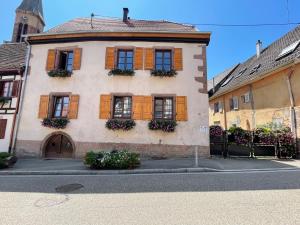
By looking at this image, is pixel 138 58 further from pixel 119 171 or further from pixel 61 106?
pixel 119 171

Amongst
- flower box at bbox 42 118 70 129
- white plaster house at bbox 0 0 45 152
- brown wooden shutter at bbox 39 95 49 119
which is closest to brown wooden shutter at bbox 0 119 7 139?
white plaster house at bbox 0 0 45 152

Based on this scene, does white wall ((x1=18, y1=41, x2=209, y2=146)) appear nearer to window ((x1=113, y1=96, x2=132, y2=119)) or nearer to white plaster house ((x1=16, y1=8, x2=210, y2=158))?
white plaster house ((x1=16, y1=8, x2=210, y2=158))

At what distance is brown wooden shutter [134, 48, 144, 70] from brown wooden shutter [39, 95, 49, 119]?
5.44 meters

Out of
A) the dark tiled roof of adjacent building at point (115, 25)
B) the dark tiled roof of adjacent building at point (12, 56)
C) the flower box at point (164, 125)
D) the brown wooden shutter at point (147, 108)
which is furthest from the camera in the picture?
the dark tiled roof of adjacent building at point (115, 25)

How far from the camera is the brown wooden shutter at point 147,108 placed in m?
12.3

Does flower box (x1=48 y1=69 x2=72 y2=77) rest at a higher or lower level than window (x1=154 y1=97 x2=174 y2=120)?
higher

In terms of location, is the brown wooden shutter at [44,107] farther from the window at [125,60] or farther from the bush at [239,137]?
the bush at [239,137]

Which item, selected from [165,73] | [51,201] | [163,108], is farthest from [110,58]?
[51,201]

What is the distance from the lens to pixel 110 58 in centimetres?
1306

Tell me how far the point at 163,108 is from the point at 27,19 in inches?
1293

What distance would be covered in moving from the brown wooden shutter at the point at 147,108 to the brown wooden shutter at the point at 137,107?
0.17 metres

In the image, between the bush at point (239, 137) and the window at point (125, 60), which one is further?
the window at point (125, 60)

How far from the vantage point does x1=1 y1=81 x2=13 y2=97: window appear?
13802 mm

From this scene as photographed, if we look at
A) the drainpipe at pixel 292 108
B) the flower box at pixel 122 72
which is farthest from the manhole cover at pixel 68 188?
the drainpipe at pixel 292 108
